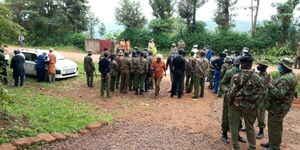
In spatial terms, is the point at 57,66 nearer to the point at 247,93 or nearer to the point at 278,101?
the point at 247,93

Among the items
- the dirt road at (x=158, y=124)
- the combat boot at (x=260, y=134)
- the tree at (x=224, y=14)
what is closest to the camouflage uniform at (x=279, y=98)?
the dirt road at (x=158, y=124)

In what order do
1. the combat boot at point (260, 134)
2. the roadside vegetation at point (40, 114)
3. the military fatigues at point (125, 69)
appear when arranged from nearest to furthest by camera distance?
1. the roadside vegetation at point (40, 114)
2. the combat boot at point (260, 134)
3. the military fatigues at point (125, 69)

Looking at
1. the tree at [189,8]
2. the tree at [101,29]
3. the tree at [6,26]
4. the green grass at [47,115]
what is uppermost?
the tree at [189,8]

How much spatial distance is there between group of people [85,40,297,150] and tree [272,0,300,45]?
53.7 feet

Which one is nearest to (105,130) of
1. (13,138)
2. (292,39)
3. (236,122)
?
(13,138)

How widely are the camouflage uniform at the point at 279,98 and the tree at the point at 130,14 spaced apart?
27.5 meters

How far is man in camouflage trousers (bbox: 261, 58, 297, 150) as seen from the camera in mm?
6676

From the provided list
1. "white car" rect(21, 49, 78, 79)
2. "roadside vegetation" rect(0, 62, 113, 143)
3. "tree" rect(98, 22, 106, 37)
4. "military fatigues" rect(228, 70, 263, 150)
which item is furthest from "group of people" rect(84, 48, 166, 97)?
"tree" rect(98, 22, 106, 37)

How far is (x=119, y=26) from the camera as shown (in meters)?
34.6

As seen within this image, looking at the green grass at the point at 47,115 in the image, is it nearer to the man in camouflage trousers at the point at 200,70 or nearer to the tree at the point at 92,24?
the man in camouflage trousers at the point at 200,70

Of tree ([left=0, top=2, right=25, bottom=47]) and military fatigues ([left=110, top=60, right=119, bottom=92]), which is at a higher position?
tree ([left=0, top=2, right=25, bottom=47])

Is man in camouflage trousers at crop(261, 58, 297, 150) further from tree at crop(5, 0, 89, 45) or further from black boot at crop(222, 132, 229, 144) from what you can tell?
tree at crop(5, 0, 89, 45)

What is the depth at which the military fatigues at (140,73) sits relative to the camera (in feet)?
42.9

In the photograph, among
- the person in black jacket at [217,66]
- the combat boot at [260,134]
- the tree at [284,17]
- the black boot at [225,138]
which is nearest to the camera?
the black boot at [225,138]
